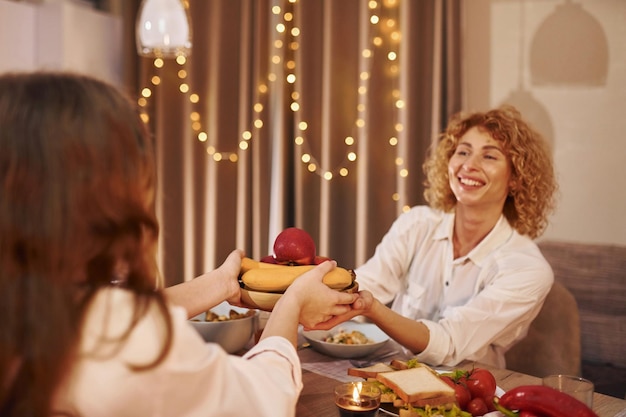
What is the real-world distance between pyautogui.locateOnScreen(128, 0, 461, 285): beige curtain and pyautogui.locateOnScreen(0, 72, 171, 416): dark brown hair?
7.18 ft

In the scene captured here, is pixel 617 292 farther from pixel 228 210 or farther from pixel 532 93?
pixel 228 210

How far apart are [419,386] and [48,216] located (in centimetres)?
74

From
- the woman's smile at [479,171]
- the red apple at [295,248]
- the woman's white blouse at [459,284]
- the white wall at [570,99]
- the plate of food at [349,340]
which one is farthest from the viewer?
the white wall at [570,99]

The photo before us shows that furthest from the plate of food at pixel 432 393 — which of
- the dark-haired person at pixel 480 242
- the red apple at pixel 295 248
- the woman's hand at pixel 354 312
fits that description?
the dark-haired person at pixel 480 242

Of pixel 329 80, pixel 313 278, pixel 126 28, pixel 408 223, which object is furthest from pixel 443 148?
pixel 126 28

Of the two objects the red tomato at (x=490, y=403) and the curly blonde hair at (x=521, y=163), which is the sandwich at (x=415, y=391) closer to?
the red tomato at (x=490, y=403)

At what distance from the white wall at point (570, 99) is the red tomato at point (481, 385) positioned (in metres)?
1.79

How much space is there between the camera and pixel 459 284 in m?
2.08

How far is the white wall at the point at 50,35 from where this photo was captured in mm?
3162

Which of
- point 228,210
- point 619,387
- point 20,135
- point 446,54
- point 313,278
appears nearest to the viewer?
point 20,135

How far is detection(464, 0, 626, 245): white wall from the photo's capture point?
2.70m

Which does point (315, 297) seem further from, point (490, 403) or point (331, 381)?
point (490, 403)

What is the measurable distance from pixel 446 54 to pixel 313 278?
1.83m

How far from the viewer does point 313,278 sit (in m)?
1.31
